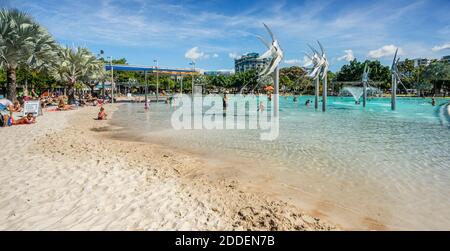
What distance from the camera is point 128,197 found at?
532 centimetres

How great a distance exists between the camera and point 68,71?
116 feet

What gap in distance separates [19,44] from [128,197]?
85.1 ft

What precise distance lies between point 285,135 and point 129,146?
7504mm

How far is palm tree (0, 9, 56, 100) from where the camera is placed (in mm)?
23328

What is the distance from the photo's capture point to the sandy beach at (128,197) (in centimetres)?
434

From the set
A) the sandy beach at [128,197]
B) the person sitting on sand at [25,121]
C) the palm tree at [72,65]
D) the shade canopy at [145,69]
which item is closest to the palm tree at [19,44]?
the palm tree at [72,65]

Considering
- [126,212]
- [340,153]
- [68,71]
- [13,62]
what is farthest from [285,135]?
[68,71]

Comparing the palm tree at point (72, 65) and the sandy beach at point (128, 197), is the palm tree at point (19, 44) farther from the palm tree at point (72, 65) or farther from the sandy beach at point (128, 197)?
the sandy beach at point (128, 197)

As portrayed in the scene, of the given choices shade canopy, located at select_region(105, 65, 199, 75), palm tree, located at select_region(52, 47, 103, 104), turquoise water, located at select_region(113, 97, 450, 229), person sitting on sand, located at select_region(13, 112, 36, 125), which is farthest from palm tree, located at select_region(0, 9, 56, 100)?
turquoise water, located at select_region(113, 97, 450, 229)

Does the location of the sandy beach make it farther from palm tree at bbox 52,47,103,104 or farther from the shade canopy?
the shade canopy

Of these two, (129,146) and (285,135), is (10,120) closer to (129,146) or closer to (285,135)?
(129,146)

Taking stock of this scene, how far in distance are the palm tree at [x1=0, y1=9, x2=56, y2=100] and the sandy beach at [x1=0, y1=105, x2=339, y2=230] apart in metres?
20.1

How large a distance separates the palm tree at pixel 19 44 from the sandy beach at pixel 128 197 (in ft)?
65.9

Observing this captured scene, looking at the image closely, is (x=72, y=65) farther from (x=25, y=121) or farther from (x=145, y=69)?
(x=25, y=121)
